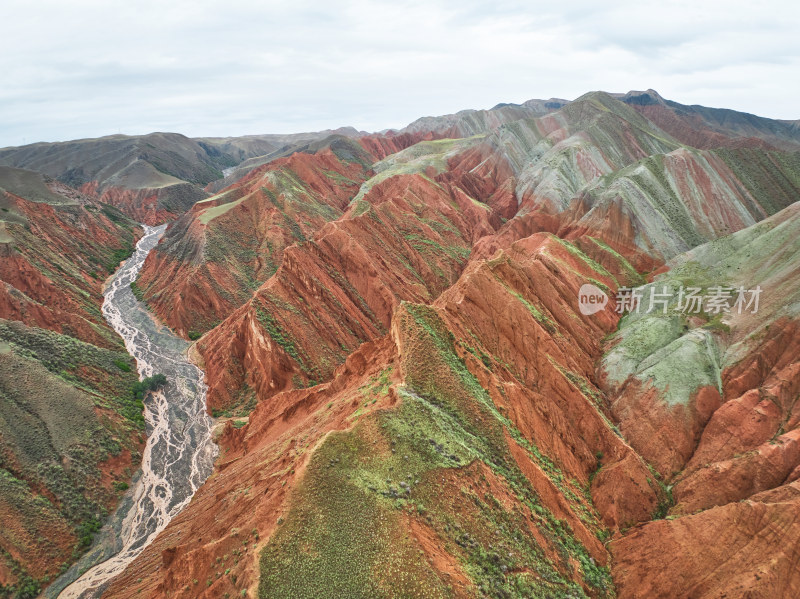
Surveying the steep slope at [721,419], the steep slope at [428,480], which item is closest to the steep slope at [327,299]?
the steep slope at [428,480]

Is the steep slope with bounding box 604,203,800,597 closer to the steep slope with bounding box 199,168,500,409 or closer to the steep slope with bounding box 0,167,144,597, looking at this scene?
the steep slope with bounding box 199,168,500,409

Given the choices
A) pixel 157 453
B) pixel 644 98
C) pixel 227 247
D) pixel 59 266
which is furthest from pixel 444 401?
pixel 644 98

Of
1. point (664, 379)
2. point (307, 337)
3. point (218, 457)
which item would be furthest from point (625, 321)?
point (218, 457)

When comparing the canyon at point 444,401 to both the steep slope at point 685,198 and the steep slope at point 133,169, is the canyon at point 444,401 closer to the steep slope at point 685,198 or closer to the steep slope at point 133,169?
the steep slope at point 685,198

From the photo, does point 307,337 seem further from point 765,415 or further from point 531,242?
point 765,415

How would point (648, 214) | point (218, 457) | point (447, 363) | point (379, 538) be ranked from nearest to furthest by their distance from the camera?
1. point (379, 538)
2. point (447, 363)
3. point (218, 457)
4. point (648, 214)

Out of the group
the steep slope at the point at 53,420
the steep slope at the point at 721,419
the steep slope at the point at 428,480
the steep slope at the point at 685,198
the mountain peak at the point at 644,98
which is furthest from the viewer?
the mountain peak at the point at 644,98

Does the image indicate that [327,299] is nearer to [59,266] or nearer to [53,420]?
[53,420]
